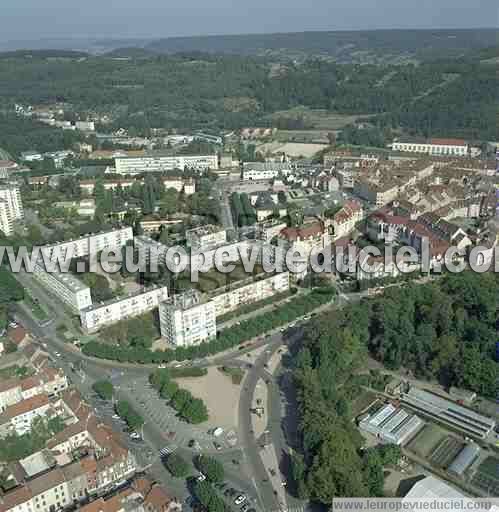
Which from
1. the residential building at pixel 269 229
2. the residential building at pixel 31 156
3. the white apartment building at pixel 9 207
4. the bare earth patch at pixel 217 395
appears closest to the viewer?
the bare earth patch at pixel 217 395

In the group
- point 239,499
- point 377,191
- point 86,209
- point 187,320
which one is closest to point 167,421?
point 239,499

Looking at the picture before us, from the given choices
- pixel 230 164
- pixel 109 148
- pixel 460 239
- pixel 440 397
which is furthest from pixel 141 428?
pixel 109 148

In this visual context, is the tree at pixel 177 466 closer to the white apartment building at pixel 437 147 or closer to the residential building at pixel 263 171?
the residential building at pixel 263 171

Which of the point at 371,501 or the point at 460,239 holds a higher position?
the point at 460,239

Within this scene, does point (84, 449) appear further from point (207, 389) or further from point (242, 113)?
point (242, 113)

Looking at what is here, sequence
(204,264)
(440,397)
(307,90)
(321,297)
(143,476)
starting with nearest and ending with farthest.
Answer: (143,476) → (440,397) → (321,297) → (204,264) → (307,90)

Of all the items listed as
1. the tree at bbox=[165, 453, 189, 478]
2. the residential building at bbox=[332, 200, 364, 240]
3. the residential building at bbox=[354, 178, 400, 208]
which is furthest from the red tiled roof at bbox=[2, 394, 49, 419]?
the residential building at bbox=[354, 178, 400, 208]

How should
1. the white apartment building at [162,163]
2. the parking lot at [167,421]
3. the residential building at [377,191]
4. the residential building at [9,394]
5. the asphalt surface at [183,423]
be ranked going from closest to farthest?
the asphalt surface at [183,423] < the parking lot at [167,421] < the residential building at [9,394] < the residential building at [377,191] < the white apartment building at [162,163]

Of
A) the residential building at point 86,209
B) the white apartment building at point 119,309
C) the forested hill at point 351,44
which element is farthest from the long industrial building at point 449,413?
the forested hill at point 351,44
